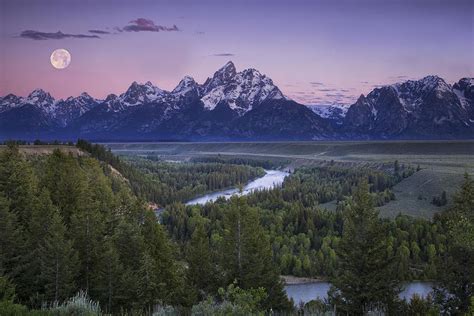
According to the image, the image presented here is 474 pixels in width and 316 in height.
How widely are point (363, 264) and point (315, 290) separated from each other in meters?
36.2

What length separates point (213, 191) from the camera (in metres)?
171

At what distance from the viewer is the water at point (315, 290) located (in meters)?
63.1

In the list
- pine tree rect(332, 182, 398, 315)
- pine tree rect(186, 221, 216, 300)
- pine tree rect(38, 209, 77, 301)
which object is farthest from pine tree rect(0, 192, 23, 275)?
pine tree rect(332, 182, 398, 315)

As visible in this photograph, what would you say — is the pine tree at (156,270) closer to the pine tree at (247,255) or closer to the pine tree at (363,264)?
the pine tree at (247,255)

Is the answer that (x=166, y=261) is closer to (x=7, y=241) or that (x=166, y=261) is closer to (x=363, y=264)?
(x=7, y=241)

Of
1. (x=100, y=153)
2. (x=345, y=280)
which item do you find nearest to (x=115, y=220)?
(x=345, y=280)

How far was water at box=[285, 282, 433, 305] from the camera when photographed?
63.1 meters

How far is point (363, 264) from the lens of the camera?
3325 centimetres

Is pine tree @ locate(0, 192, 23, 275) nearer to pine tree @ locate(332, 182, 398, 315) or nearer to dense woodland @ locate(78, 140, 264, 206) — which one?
pine tree @ locate(332, 182, 398, 315)

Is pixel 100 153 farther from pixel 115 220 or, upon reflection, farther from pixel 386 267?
pixel 386 267

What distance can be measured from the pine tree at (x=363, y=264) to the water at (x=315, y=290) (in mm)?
29965

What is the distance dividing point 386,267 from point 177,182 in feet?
470

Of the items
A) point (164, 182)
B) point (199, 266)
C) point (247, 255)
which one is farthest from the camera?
point (164, 182)

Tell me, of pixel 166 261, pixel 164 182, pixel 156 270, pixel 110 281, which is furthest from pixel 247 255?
pixel 164 182
